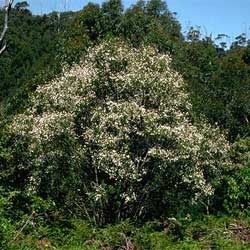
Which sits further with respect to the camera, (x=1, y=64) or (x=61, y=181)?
(x=1, y=64)

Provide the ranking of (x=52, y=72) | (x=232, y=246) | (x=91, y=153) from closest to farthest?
1. (x=232, y=246)
2. (x=91, y=153)
3. (x=52, y=72)

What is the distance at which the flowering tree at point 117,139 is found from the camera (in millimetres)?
15953

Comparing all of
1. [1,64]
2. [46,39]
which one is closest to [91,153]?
[1,64]

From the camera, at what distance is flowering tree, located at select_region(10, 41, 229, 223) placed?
52.3ft

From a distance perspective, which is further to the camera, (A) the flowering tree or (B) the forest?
(A) the flowering tree

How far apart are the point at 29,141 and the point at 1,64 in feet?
129

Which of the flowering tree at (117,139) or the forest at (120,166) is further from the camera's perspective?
the flowering tree at (117,139)

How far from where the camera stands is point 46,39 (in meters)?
60.2

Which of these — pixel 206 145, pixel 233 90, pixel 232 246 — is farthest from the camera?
pixel 233 90

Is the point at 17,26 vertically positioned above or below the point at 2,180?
above

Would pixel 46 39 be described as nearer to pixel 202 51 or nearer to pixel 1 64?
pixel 1 64

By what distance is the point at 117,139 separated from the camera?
15.8 m

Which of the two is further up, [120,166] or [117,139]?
[117,139]

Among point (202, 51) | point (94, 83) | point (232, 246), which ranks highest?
point (202, 51)
